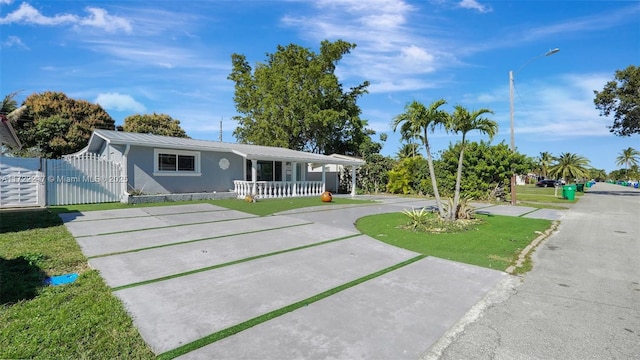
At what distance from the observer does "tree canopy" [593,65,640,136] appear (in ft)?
83.7

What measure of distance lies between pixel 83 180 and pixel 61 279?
10095 millimetres

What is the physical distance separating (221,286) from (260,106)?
29518mm

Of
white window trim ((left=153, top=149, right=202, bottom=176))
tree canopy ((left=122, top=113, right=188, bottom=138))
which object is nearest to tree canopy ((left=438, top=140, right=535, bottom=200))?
white window trim ((left=153, top=149, right=202, bottom=176))

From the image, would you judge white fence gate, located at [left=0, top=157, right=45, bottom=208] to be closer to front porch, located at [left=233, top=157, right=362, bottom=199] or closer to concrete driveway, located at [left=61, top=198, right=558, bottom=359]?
concrete driveway, located at [left=61, top=198, right=558, bottom=359]

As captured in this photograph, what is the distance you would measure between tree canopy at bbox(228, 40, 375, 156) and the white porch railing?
10.9 metres

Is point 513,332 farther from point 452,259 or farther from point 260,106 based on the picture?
point 260,106

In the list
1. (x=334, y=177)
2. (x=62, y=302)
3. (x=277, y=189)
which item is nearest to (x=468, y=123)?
(x=62, y=302)

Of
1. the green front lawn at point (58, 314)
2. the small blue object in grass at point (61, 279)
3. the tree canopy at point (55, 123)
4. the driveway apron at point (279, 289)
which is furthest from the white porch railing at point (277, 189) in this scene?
the tree canopy at point (55, 123)

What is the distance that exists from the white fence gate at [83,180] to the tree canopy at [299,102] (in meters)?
17.7

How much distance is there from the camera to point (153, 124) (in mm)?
35625

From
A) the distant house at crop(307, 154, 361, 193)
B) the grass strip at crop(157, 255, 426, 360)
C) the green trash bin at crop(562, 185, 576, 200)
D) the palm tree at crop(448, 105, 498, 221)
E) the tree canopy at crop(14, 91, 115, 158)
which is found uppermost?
the tree canopy at crop(14, 91, 115, 158)

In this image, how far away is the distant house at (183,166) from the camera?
13844mm

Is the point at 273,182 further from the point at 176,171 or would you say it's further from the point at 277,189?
the point at 176,171

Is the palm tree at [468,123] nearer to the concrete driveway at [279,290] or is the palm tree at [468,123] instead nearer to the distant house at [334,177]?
the concrete driveway at [279,290]
